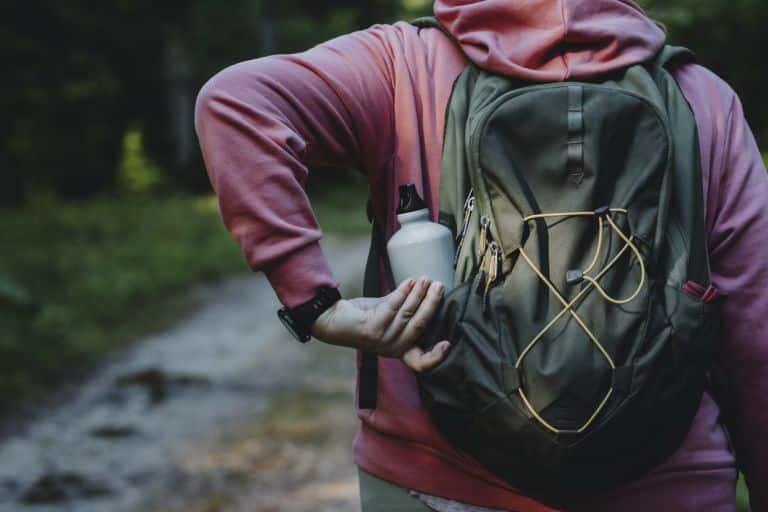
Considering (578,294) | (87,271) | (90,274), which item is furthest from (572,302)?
(87,271)

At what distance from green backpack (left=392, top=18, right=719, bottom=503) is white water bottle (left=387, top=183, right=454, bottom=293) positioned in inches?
2.1

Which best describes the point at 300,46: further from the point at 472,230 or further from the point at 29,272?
the point at 472,230

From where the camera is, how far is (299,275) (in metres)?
1.67

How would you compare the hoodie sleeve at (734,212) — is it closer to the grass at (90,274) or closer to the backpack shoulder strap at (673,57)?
the backpack shoulder strap at (673,57)

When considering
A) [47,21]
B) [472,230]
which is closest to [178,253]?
[47,21]

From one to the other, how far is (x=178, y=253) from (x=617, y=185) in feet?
32.5

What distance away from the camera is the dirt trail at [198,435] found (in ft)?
16.8

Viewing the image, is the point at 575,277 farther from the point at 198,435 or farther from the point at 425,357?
the point at 198,435

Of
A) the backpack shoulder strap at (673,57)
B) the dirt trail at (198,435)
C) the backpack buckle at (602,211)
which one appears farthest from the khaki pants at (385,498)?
the dirt trail at (198,435)

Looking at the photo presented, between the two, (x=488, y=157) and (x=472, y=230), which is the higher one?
(x=488, y=157)

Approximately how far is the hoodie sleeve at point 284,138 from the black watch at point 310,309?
0.5 inches

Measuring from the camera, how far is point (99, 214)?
1386 cm

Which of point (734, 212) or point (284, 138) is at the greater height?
point (284, 138)

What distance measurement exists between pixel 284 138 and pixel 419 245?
294mm
